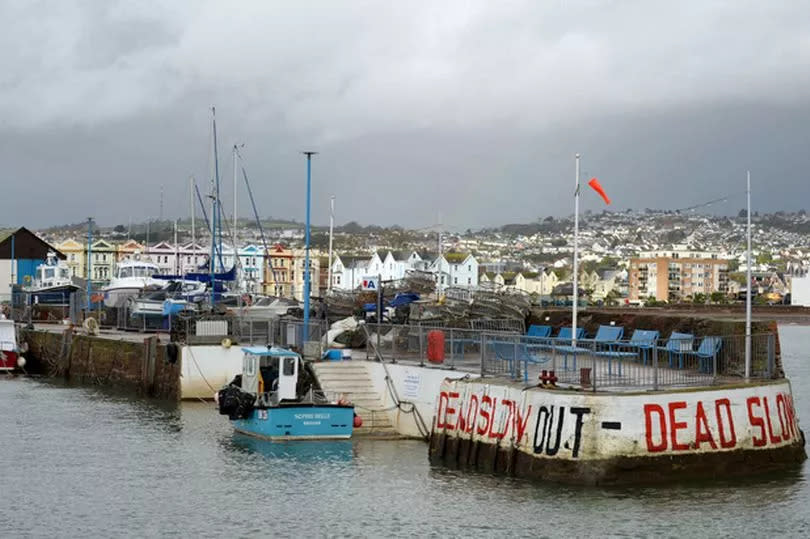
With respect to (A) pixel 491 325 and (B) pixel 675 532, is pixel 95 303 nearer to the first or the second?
(A) pixel 491 325

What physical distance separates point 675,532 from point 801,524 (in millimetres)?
3148

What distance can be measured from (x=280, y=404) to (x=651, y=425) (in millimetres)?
12372

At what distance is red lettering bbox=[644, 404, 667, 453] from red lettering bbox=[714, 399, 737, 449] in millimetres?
1613

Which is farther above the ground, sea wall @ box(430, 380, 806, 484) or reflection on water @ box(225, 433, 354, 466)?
sea wall @ box(430, 380, 806, 484)

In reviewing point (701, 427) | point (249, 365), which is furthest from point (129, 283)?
point (701, 427)

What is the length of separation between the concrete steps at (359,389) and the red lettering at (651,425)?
448 inches

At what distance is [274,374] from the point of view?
3988 centimetres

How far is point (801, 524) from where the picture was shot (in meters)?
28.9

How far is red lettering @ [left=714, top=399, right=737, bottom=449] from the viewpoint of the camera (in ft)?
103

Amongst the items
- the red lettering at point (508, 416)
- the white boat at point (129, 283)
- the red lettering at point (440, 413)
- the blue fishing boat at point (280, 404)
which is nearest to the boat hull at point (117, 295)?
the white boat at point (129, 283)

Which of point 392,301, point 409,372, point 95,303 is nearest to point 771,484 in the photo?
point 409,372

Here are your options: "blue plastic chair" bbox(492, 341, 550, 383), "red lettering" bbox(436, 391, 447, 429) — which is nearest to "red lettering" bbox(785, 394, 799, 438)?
"blue plastic chair" bbox(492, 341, 550, 383)

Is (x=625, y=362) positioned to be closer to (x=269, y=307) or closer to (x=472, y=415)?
(x=472, y=415)

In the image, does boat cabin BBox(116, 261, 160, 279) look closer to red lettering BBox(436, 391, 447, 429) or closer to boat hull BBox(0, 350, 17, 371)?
boat hull BBox(0, 350, 17, 371)
